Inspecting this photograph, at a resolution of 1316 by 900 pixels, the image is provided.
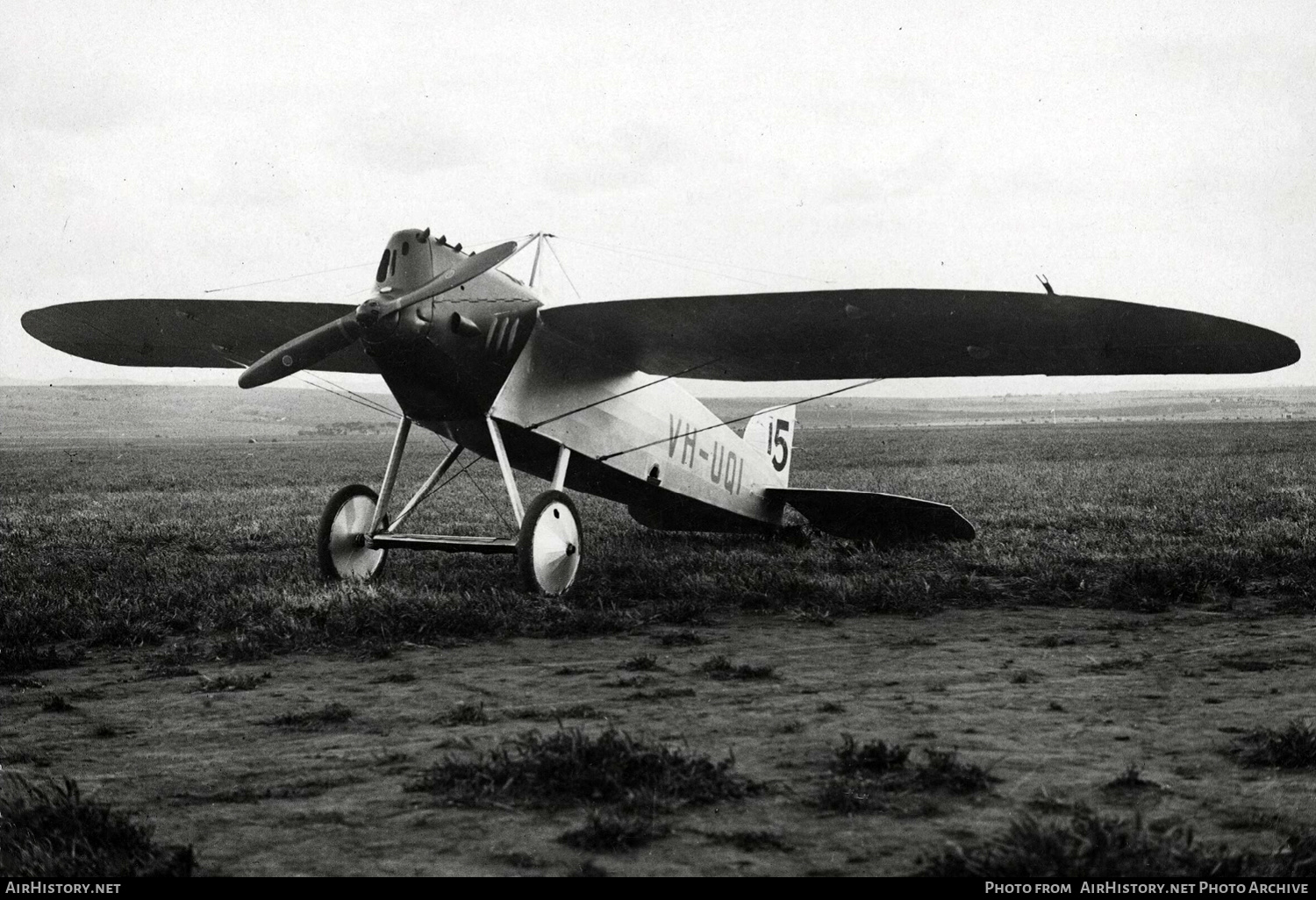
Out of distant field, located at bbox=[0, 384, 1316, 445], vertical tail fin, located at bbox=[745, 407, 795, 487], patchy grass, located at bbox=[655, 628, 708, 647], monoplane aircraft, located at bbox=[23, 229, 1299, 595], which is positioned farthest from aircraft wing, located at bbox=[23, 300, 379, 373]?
distant field, located at bbox=[0, 384, 1316, 445]

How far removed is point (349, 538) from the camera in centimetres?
913

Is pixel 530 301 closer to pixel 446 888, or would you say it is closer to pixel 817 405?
pixel 446 888

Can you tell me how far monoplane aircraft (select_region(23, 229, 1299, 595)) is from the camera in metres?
7.84

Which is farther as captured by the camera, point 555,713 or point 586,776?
point 555,713

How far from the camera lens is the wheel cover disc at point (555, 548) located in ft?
26.7

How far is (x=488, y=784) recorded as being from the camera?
11.8 feet

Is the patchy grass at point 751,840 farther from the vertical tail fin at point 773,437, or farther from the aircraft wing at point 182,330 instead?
the vertical tail fin at point 773,437

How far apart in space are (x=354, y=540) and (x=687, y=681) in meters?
4.75

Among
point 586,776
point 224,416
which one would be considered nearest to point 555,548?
point 586,776

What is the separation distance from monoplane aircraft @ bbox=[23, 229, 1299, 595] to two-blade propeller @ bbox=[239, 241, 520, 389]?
0.06 feet

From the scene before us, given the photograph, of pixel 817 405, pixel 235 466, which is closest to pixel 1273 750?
pixel 235 466

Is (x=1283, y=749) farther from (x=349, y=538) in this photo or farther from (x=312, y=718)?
(x=349, y=538)

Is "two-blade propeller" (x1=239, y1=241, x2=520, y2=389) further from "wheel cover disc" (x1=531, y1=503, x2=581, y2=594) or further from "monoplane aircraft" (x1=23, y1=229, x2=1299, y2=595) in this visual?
"wheel cover disc" (x1=531, y1=503, x2=581, y2=594)

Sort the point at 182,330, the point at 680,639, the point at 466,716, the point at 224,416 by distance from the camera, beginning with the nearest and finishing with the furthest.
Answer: the point at 466,716 → the point at 680,639 → the point at 182,330 → the point at 224,416
